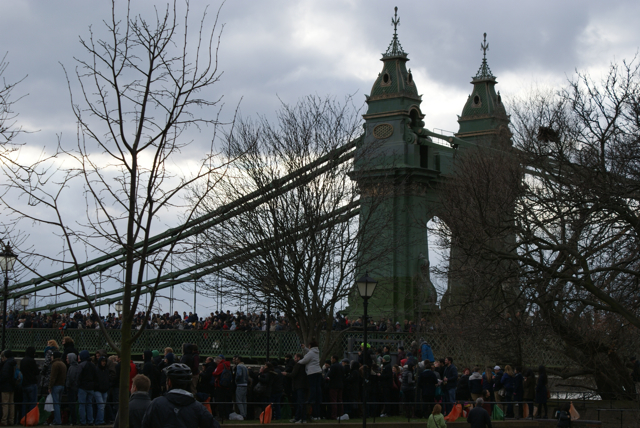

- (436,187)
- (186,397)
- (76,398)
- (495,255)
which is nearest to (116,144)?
(186,397)

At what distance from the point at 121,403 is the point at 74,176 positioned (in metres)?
2.93

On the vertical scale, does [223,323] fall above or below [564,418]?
above

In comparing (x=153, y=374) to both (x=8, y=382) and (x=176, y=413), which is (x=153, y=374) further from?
(x=176, y=413)

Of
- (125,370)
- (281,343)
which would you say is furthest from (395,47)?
(125,370)

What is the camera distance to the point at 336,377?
58.3 ft

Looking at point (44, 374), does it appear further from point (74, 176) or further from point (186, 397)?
point (186, 397)

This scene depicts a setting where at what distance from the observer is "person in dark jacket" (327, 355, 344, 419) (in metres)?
17.7

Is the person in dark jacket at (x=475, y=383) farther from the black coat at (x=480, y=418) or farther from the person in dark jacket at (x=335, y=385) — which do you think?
the black coat at (x=480, y=418)

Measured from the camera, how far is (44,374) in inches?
656

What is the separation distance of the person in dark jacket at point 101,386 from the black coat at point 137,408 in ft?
29.1

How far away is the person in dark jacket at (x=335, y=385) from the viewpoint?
17.7 meters

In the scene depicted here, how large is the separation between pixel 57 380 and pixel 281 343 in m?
13.1

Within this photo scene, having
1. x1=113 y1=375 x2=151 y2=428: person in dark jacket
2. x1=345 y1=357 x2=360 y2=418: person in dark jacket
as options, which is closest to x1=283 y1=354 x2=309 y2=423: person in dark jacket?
x1=345 y1=357 x2=360 y2=418: person in dark jacket

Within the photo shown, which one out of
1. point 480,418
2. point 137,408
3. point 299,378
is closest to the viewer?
point 137,408
